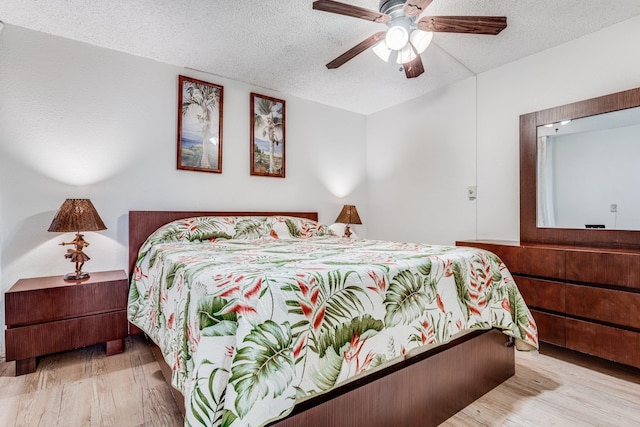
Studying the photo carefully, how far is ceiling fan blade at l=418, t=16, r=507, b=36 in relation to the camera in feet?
5.64

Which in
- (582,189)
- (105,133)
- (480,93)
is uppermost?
(480,93)

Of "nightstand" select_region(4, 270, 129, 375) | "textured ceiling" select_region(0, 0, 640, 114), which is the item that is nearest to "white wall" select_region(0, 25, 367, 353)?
"textured ceiling" select_region(0, 0, 640, 114)

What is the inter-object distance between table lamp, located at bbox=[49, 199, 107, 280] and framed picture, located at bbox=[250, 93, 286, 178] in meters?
1.44

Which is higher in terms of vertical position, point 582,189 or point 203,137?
point 203,137

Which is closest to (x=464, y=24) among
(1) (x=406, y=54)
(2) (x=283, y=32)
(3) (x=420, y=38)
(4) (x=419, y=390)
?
(3) (x=420, y=38)

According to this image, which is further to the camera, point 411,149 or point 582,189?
point 411,149

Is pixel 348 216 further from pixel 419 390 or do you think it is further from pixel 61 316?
pixel 61 316

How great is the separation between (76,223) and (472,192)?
3.20 m

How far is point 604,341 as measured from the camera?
1886 millimetres

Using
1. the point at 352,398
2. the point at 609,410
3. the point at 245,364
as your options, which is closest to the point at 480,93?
the point at 609,410

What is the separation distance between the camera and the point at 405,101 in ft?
11.9

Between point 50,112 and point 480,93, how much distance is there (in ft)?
11.7

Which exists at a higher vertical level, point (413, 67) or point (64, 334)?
point (413, 67)

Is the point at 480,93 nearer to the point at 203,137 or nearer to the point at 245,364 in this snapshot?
the point at 203,137
